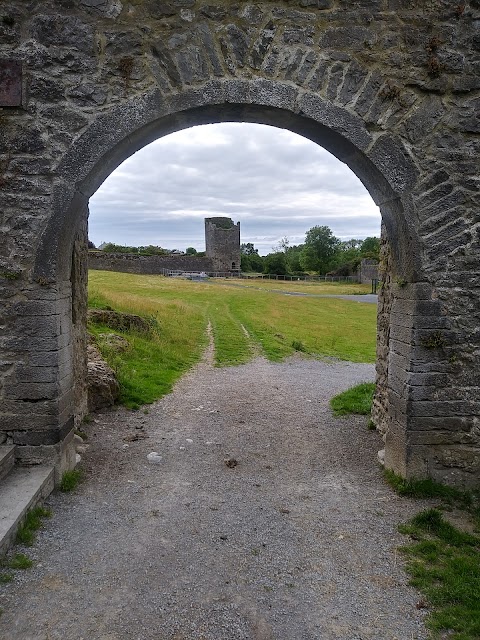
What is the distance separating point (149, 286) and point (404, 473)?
89.2 feet

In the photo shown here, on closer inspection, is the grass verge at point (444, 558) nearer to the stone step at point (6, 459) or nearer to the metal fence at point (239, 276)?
the stone step at point (6, 459)

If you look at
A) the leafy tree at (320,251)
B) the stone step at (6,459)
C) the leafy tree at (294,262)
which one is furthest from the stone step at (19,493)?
the leafy tree at (320,251)

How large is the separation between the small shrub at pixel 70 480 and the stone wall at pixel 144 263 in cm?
4199

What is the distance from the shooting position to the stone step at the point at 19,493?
3.87 m

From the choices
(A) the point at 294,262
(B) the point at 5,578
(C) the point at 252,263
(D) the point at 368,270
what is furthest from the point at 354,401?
(A) the point at 294,262

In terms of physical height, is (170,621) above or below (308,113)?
below

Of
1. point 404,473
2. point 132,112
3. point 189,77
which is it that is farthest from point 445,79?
point 404,473

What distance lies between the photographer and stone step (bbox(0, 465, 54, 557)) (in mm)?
3871

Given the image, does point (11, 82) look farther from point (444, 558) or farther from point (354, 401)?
point (354, 401)

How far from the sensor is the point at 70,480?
512cm

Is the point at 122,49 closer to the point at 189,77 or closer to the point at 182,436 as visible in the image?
the point at 189,77

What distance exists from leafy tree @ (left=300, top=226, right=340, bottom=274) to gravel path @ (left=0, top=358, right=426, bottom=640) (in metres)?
67.3

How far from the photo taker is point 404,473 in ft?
17.1

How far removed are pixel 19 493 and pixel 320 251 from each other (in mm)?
71075
